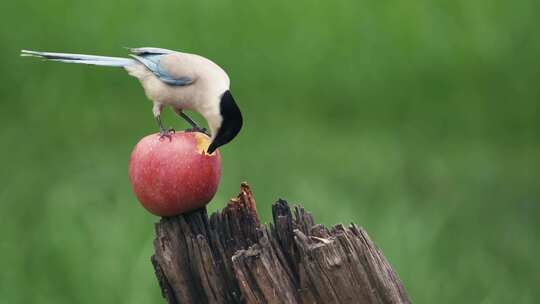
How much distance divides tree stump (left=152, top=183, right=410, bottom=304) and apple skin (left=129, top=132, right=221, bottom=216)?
0.08 meters

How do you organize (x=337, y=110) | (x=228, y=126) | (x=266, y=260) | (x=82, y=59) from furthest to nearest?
(x=337, y=110)
(x=82, y=59)
(x=228, y=126)
(x=266, y=260)

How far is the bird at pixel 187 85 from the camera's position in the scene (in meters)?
3.12

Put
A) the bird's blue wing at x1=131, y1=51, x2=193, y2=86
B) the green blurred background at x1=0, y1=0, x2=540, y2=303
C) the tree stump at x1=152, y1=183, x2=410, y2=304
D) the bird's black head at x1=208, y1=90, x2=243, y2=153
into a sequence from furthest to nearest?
the green blurred background at x1=0, y1=0, x2=540, y2=303 < the bird's blue wing at x1=131, y1=51, x2=193, y2=86 < the bird's black head at x1=208, y1=90, x2=243, y2=153 < the tree stump at x1=152, y1=183, x2=410, y2=304

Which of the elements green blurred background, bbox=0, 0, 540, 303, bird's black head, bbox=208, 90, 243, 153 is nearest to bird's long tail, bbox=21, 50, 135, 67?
bird's black head, bbox=208, 90, 243, 153

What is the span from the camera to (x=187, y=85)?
3.40 m

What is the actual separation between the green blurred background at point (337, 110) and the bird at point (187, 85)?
2.49 m

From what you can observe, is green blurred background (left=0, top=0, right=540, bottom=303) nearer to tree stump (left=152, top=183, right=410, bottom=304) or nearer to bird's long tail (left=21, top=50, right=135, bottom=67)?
bird's long tail (left=21, top=50, right=135, bottom=67)

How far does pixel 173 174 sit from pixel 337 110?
370 cm

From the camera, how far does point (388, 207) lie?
20.5 feet

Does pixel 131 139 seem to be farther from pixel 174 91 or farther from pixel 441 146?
pixel 174 91

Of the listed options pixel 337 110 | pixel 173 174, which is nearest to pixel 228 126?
pixel 173 174

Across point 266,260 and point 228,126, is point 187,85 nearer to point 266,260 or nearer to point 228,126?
point 228,126

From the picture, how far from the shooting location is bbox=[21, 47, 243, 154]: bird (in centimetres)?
312

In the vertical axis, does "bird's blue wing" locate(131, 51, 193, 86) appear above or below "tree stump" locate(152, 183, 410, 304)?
above
